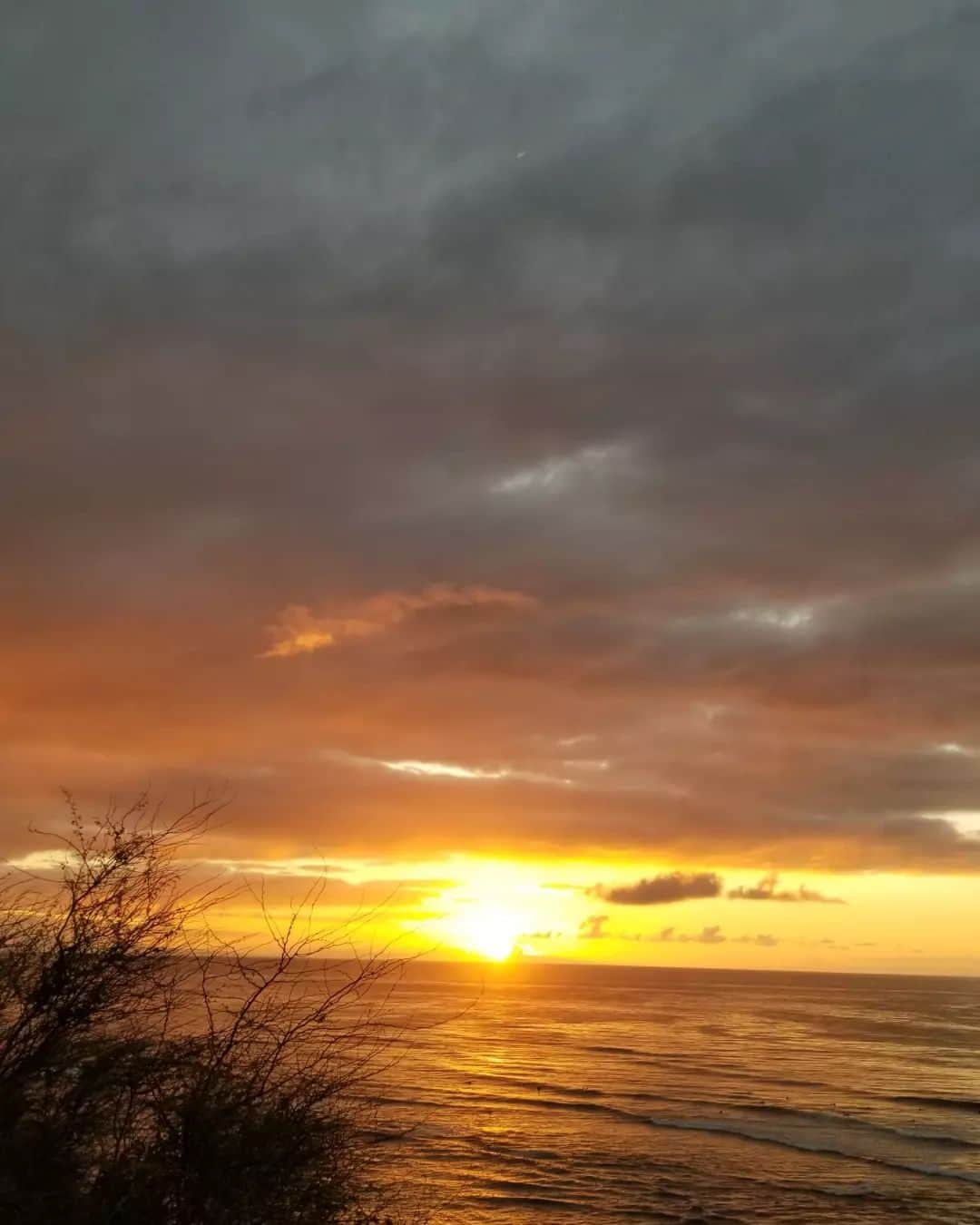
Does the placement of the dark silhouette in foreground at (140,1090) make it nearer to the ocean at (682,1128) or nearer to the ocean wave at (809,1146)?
the ocean at (682,1128)

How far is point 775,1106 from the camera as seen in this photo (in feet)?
142

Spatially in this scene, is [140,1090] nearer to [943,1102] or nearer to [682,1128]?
[682,1128]

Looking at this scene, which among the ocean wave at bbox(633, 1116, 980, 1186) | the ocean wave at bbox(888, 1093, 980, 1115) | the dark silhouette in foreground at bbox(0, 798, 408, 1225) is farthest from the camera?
the ocean wave at bbox(888, 1093, 980, 1115)

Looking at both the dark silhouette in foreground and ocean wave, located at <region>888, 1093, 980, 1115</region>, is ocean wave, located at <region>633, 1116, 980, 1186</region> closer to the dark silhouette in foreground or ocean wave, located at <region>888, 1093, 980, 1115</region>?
ocean wave, located at <region>888, 1093, 980, 1115</region>

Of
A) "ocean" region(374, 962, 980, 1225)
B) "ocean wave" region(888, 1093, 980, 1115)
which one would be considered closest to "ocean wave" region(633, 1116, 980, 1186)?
"ocean" region(374, 962, 980, 1225)

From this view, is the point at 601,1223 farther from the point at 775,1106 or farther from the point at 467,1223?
the point at 775,1106

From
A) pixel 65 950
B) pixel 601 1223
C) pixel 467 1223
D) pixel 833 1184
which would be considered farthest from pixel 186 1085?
pixel 833 1184

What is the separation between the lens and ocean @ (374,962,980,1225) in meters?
26.6

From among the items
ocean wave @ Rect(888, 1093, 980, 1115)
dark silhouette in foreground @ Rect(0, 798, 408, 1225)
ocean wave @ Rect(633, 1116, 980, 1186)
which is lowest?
ocean wave @ Rect(888, 1093, 980, 1115)

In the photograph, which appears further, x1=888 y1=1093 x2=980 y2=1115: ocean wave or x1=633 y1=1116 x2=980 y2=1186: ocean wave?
x1=888 y1=1093 x2=980 y2=1115: ocean wave

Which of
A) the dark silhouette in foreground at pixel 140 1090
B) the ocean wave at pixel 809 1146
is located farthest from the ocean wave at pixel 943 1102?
the dark silhouette in foreground at pixel 140 1090

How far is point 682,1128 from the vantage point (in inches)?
1469

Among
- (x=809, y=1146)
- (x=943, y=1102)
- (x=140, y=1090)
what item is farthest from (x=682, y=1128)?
(x=140, y=1090)

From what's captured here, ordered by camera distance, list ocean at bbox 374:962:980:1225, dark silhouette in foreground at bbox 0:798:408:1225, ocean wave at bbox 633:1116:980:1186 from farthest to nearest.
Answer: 1. ocean wave at bbox 633:1116:980:1186
2. ocean at bbox 374:962:980:1225
3. dark silhouette in foreground at bbox 0:798:408:1225
